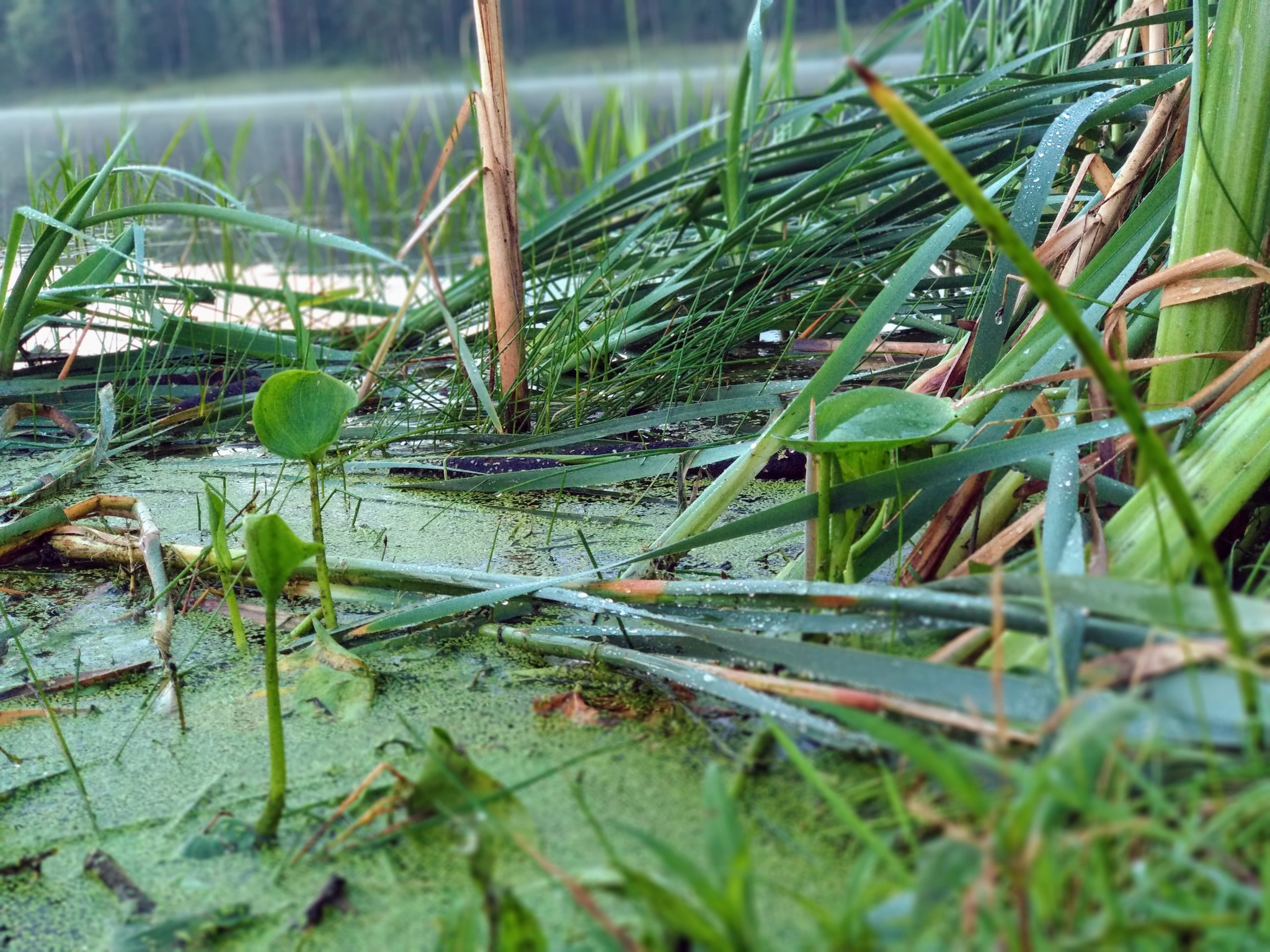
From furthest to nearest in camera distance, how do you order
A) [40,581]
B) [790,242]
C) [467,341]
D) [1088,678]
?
[467,341] → [790,242] → [40,581] → [1088,678]

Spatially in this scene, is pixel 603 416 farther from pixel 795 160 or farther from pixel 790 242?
pixel 795 160

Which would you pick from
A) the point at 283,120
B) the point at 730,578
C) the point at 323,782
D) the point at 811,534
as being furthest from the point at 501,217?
the point at 283,120

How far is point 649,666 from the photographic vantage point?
2.46ft

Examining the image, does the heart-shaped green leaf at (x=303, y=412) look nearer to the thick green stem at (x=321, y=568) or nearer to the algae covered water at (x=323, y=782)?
the thick green stem at (x=321, y=568)

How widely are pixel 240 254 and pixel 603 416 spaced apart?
212 cm

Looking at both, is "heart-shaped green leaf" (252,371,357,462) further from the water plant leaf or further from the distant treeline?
the distant treeline

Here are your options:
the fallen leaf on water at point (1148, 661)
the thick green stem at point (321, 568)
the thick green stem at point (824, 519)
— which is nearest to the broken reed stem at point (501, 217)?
the thick green stem at point (321, 568)

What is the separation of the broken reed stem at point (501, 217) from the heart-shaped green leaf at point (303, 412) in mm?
541

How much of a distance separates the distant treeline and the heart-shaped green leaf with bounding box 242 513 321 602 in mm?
17332

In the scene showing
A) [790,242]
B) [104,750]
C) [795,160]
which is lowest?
[104,750]

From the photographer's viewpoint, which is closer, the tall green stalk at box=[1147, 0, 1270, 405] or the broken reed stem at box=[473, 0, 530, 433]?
the tall green stalk at box=[1147, 0, 1270, 405]

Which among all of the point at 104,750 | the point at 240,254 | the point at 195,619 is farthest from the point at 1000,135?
the point at 240,254

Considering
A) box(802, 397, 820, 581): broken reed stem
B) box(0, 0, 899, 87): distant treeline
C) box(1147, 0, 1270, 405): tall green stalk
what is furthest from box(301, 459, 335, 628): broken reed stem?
box(0, 0, 899, 87): distant treeline

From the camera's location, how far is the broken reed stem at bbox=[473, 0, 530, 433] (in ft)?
4.20
